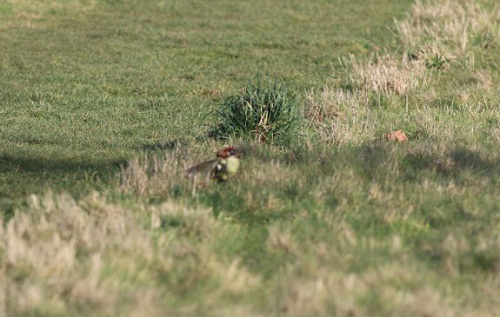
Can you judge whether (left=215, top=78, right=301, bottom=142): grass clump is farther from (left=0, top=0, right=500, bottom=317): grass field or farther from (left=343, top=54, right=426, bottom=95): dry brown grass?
(left=343, top=54, right=426, bottom=95): dry brown grass

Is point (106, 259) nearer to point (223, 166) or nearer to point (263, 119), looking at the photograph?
point (223, 166)

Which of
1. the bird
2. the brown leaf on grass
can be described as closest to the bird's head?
the bird

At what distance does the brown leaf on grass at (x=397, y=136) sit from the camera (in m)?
8.66

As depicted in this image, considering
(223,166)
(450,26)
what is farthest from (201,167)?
(450,26)

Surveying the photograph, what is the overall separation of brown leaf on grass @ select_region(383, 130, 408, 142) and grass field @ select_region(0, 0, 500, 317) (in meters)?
0.10

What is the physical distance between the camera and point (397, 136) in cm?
873

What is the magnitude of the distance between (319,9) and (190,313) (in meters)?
18.1

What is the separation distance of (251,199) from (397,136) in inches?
121

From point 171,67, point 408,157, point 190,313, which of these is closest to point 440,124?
point 408,157

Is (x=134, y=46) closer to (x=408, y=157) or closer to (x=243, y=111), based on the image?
(x=243, y=111)

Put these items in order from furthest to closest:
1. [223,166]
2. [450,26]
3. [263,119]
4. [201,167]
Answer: [450,26] < [263,119] < [201,167] < [223,166]

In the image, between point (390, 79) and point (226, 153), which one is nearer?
point (226, 153)

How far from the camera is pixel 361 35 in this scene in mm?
18125

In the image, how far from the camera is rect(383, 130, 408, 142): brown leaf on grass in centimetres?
866
